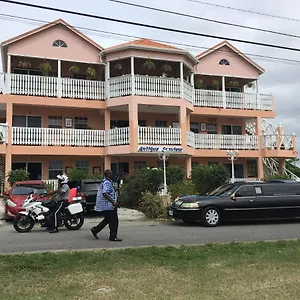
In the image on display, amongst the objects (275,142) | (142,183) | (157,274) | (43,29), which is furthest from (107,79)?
(157,274)

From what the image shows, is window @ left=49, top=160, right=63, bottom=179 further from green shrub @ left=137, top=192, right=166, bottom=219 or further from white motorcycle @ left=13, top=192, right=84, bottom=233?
white motorcycle @ left=13, top=192, right=84, bottom=233

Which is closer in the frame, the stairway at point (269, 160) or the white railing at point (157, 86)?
the white railing at point (157, 86)

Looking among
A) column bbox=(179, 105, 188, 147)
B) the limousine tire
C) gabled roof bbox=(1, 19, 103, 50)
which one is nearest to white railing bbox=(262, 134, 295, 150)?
column bbox=(179, 105, 188, 147)

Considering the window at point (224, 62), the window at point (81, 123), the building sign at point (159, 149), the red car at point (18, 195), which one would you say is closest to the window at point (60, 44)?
the window at point (81, 123)

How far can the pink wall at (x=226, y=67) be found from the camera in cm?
2658

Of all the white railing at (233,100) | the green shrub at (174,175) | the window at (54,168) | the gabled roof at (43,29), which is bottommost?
the green shrub at (174,175)

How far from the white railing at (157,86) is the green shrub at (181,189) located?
6458 millimetres

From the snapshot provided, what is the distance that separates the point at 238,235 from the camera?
1102 cm

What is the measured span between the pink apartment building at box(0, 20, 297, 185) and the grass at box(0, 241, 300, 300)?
14.2 metres

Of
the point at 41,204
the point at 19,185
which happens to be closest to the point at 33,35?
the point at 19,185

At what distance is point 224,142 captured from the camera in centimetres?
2564

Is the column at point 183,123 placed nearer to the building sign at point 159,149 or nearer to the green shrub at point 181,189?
the building sign at point 159,149

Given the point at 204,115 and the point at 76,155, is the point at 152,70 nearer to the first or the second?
the point at 204,115

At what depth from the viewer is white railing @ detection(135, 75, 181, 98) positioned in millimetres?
22500
